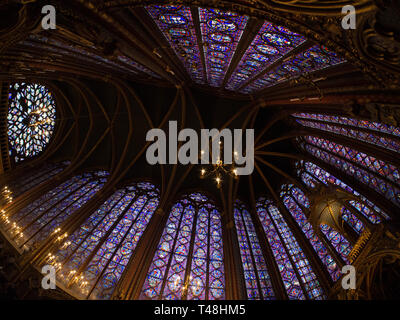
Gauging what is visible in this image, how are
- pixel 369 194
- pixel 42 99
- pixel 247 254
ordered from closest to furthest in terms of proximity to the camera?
pixel 369 194 < pixel 247 254 < pixel 42 99

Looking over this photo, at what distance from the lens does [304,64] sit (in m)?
8.47

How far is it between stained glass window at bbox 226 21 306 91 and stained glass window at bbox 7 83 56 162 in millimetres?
7446

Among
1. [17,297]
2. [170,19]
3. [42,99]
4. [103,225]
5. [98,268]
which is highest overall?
[42,99]

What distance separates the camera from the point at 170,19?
784 centimetres

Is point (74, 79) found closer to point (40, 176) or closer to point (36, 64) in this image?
point (40, 176)

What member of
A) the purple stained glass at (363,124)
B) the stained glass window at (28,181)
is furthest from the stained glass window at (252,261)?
the stained glass window at (28,181)

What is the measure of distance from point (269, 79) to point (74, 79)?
935cm

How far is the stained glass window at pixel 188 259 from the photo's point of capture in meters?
10.8

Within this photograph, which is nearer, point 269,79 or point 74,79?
point 269,79

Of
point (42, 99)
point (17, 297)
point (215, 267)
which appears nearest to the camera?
point (17, 297)

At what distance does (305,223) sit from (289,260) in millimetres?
1908

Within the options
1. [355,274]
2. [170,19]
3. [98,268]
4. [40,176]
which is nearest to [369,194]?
[355,274]

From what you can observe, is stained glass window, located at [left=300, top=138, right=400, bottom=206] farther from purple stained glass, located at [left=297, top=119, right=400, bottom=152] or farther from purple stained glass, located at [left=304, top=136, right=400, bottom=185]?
purple stained glass, located at [left=297, top=119, right=400, bottom=152]

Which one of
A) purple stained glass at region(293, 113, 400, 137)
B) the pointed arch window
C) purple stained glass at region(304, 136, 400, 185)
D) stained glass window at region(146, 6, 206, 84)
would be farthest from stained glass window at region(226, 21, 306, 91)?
the pointed arch window
